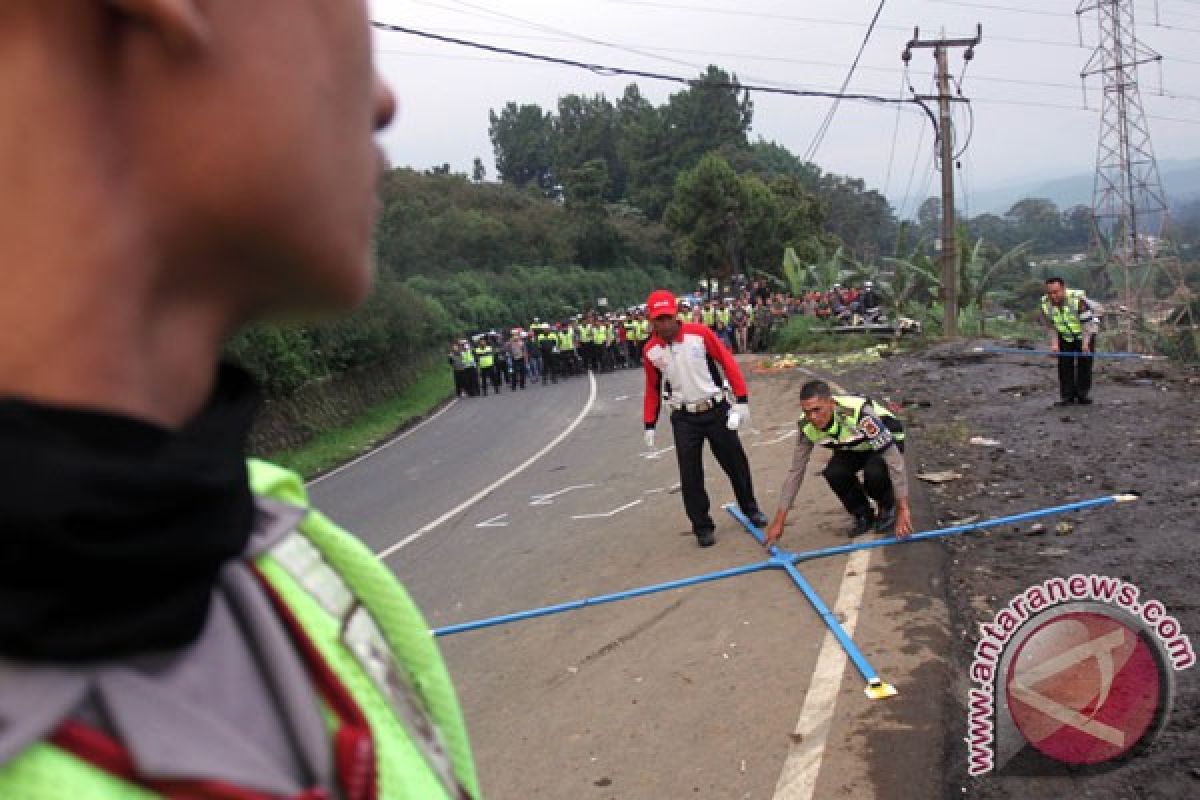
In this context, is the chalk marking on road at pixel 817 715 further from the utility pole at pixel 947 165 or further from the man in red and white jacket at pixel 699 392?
the utility pole at pixel 947 165

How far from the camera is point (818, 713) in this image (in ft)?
13.8

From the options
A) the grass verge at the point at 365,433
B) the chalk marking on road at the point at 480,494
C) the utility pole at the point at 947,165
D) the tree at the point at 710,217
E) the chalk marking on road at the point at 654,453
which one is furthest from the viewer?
the tree at the point at 710,217

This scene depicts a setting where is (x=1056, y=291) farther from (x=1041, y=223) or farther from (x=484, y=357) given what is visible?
(x=1041, y=223)

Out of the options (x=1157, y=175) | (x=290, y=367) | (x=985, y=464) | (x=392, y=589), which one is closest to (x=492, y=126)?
(x=1157, y=175)

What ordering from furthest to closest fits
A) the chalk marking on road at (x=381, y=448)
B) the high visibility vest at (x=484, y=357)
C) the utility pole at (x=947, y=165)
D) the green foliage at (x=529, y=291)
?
1. the green foliage at (x=529, y=291)
2. the high visibility vest at (x=484, y=357)
3. the utility pole at (x=947, y=165)
4. the chalk marking on road at (x=381, y=448)

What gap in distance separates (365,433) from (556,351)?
9.75 m

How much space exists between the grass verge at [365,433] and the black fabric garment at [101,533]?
1196cm

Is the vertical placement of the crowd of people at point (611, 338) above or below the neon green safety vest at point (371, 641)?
below

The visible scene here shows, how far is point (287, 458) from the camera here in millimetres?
16234

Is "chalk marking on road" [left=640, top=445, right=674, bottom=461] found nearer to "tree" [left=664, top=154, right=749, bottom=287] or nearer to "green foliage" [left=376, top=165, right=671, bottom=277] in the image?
"green foliage" [left=376, top=165, right=671, bottom=277]

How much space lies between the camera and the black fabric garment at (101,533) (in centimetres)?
51

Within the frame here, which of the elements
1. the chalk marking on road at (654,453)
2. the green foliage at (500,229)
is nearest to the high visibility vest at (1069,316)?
the chalk marking on road at (654,453)

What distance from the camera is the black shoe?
711 centimetres

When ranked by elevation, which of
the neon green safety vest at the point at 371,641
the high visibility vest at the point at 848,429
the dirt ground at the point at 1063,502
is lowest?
the dirt ground at the point at 1063,502
